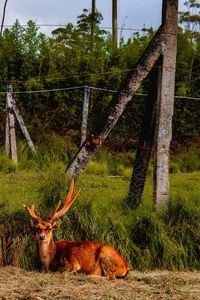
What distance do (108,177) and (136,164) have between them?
5519 millimetres

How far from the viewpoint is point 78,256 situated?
8.80 metres

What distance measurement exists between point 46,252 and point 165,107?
298 centimetres

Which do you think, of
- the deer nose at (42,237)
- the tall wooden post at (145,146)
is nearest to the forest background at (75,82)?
the tall wooden post at (145,146)

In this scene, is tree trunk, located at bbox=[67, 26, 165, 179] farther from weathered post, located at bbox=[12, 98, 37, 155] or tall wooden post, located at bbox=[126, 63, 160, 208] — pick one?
weathered post, located at bbox=[12, 98, 37, 155]

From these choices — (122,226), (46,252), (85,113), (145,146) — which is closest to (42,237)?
(46,252)

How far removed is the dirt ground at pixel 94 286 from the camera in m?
7.59

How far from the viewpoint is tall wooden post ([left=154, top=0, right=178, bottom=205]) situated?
10.5 metres

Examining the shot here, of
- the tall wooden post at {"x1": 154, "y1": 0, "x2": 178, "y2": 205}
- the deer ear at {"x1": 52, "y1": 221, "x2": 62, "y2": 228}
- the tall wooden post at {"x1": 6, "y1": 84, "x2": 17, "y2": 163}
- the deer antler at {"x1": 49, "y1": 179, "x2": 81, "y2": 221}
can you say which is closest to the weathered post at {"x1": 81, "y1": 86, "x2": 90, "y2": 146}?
the tall wooden post at {"x1": 6, "y1": 84, "x2": 17, "y2": 163}

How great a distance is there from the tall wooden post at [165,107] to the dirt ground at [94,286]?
1.83m

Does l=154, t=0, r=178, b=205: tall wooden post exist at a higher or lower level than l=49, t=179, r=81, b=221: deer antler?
higher

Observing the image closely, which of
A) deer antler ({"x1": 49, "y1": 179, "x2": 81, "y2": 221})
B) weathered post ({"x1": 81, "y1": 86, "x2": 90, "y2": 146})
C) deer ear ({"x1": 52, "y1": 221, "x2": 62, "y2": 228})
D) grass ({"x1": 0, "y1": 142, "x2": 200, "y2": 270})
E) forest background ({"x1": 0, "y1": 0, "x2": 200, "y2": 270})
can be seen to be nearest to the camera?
deer ear ({"x1": 52, "y1": 221, "x2": 62, "y2": 228})

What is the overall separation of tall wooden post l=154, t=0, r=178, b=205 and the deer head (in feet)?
5.23

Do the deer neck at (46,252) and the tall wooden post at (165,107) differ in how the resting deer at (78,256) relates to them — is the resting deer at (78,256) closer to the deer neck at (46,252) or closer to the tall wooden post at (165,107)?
the deer neck at (46,252)

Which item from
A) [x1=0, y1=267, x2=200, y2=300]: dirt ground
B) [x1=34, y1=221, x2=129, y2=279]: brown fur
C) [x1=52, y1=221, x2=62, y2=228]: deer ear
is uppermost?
[x1=52, y1=221, x2=62, y2=228]: deer ear
